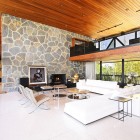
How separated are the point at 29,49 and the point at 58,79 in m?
2.66

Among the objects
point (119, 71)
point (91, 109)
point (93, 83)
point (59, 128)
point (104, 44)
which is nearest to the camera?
point (59, 128)

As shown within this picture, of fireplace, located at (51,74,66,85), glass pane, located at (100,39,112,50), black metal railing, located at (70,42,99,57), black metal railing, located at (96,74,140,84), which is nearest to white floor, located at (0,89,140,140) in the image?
fireplace, located at (51,74,66,85)

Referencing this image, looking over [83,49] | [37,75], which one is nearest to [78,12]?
[83,49]

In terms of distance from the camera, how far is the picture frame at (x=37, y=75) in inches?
294

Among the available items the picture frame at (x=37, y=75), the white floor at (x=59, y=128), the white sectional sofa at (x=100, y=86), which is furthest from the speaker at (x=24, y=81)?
the white floor at (x=59, y=128)

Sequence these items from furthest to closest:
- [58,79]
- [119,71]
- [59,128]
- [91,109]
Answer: [119,71]
[58,79]
[91,109]
[59,128]

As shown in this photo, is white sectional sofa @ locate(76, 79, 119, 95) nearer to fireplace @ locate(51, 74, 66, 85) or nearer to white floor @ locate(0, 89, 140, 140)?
fireplace @ locate(51, 74, 66, 85)

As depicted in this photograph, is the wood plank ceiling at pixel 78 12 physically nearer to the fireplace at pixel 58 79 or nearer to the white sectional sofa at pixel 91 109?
the fireplace at pixel 58 79

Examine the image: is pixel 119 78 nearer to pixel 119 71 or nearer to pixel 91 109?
pixel 119 71

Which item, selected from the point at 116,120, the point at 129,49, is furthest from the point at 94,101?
the point at 129,49

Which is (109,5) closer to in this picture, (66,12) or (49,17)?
(66,12)

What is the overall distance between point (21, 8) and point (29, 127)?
5513 millimetres

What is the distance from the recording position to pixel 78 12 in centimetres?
643

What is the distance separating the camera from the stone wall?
22.8 ft
